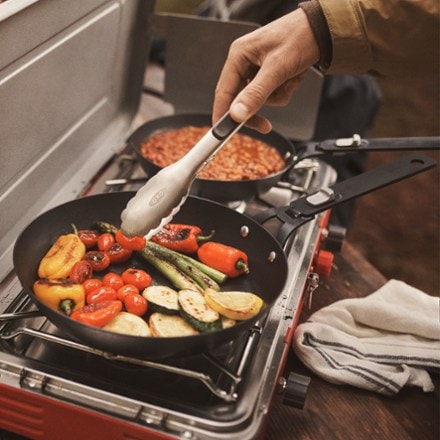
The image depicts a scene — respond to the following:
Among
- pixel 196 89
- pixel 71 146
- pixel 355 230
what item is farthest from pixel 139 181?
pixel 355 230

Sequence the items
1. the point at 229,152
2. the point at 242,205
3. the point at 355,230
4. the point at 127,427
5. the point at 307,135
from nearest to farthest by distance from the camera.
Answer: the point at 127,427 → the point at 242,205 → the point at 229,152 → the point at 307,135 → the point at 355,230

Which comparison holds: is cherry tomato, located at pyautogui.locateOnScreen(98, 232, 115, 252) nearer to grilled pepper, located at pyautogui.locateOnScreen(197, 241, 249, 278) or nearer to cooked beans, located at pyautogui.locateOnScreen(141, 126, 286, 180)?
grilled pepper, located at pyautogui.locateOnScreen(197, 241, 249, 278)

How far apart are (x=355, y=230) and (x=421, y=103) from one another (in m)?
1.52

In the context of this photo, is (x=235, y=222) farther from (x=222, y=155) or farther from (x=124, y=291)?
(x=222, y=155)

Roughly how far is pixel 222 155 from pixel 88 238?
0.61 meters

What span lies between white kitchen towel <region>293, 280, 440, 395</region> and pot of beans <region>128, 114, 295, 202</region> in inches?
15.3

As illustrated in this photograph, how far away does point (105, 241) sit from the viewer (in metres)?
1.41

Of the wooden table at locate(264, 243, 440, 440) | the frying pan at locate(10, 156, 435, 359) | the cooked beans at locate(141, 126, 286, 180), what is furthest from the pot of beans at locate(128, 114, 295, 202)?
the wooden table at locate(264, 243, 440, 440)

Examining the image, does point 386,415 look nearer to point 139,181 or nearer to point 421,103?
point 139,181

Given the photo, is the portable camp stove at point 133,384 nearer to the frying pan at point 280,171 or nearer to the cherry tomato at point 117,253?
the cherry tomato at point 117,253

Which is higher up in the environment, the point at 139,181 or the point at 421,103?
the point at 139,181

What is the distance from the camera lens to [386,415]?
51.1 inches

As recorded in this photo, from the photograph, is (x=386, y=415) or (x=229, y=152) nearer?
(x=386, y=415)

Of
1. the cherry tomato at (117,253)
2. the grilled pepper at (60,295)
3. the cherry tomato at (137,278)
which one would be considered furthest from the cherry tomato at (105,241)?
the grilled pepper at (60,295)
